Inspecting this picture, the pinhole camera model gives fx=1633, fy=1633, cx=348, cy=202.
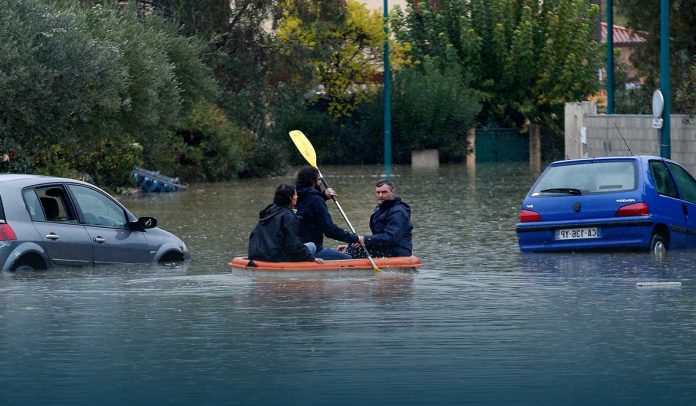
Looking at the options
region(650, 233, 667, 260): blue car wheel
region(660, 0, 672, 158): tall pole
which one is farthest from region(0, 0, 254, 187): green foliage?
region(650, 233, 667, 260): blue car wheel

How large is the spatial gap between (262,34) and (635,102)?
1525 cm

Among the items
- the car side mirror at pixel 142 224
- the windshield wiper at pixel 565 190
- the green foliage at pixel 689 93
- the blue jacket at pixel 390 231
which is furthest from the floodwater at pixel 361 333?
the green foliage at pixel 689 93

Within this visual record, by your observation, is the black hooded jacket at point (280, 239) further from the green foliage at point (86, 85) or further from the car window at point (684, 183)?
the green foliage at point (86, 85)

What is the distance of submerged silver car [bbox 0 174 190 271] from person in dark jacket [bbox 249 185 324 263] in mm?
1851

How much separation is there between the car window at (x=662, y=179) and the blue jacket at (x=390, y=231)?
417cm

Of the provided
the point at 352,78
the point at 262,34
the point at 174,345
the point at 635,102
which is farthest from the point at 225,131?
the point at 174,345

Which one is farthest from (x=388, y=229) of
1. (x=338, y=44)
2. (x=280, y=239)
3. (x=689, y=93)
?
(x=338, y=44)

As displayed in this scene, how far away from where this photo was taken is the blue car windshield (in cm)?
1959

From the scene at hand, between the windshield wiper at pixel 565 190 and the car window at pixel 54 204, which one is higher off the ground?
the car window at pixel 54 204

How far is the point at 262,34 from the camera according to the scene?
5025 cm

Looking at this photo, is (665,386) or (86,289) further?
(86,289)

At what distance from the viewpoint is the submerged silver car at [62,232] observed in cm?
1595

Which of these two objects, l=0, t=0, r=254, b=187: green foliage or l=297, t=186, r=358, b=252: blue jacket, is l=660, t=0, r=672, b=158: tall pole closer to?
l=0, t=0, r=254, b=187: green foliage

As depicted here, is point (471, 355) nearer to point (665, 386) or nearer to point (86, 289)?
point (665, 386)
